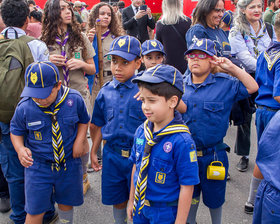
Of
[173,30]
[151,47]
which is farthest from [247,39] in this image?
[151,47]

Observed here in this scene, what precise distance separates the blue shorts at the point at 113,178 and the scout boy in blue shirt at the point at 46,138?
0.86ft

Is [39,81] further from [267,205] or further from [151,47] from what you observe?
[267,205]

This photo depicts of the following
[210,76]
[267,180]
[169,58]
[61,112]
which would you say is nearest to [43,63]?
[61,112]

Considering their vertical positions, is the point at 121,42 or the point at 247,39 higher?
the point at 121,42

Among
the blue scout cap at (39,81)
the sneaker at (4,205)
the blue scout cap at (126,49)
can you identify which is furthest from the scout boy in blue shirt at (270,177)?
the sneaker at (4,205)

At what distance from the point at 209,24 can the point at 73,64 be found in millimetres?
1645

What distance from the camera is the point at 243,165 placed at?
4129 millimetres

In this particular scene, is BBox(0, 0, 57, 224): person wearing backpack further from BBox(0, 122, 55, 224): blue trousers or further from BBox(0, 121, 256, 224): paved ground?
BBox(0, 121, 256, 224): paved ground

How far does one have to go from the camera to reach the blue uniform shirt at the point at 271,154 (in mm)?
1795

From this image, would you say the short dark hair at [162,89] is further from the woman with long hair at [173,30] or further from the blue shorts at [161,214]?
the woman with long hair at [173,30]

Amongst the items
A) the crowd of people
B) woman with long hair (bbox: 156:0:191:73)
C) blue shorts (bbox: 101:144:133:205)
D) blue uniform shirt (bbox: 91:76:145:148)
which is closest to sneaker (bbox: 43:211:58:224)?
the crowd of people

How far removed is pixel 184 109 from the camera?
8.18 ft

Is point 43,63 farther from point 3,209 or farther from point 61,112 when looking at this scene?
point 3,209

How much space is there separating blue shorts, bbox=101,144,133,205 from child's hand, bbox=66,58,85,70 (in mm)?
1149
